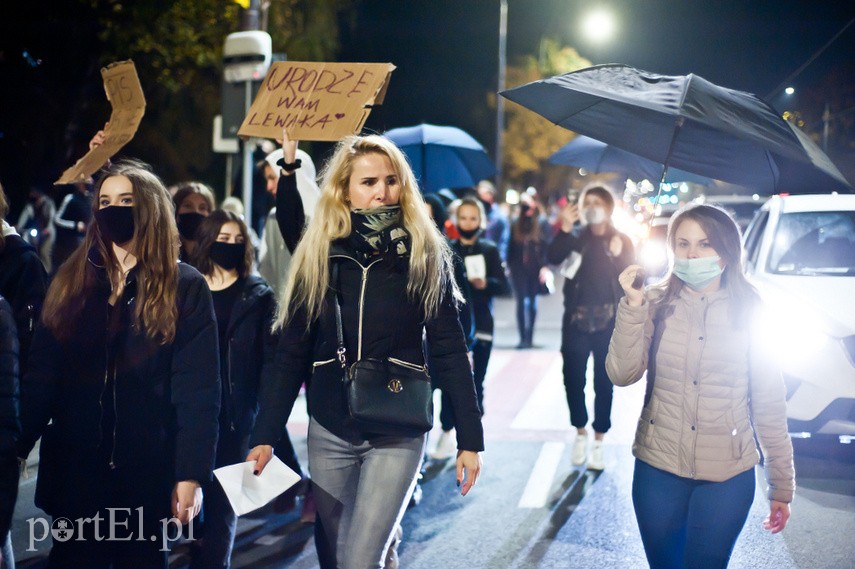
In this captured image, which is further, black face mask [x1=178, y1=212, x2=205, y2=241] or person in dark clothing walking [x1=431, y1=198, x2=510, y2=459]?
person in dark clothing walking [x1=431, y1=198, x2=510, y2=459]

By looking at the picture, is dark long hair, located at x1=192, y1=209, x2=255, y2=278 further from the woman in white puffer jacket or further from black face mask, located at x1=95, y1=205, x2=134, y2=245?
the woman in white puffer jacket

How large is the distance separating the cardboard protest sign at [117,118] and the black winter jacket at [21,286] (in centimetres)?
54

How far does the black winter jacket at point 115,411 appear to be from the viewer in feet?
10.6

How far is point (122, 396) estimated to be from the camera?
10.8 ft

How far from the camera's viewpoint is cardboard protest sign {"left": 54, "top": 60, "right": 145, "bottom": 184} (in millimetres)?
4797

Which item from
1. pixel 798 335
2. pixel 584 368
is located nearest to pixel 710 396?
pixel 798 335

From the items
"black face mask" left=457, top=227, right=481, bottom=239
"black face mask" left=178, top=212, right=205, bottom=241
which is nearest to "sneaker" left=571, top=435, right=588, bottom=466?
"black face mask" left=457, top=227, right=481, bottom=239

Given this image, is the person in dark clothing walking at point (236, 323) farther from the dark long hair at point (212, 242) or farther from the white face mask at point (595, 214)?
the white face mask at point (595, 214)

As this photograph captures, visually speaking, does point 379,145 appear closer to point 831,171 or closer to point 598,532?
point 831,171

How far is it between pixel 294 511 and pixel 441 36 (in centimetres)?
3622

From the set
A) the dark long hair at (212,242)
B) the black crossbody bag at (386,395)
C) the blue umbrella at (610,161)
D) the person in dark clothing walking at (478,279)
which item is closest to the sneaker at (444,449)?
the person in dark clothing walking at (478,279)

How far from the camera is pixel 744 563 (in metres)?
5.12

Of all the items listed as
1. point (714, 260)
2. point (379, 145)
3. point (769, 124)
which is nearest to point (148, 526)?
point (379, 145)

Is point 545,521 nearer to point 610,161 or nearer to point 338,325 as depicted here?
point 610,161
